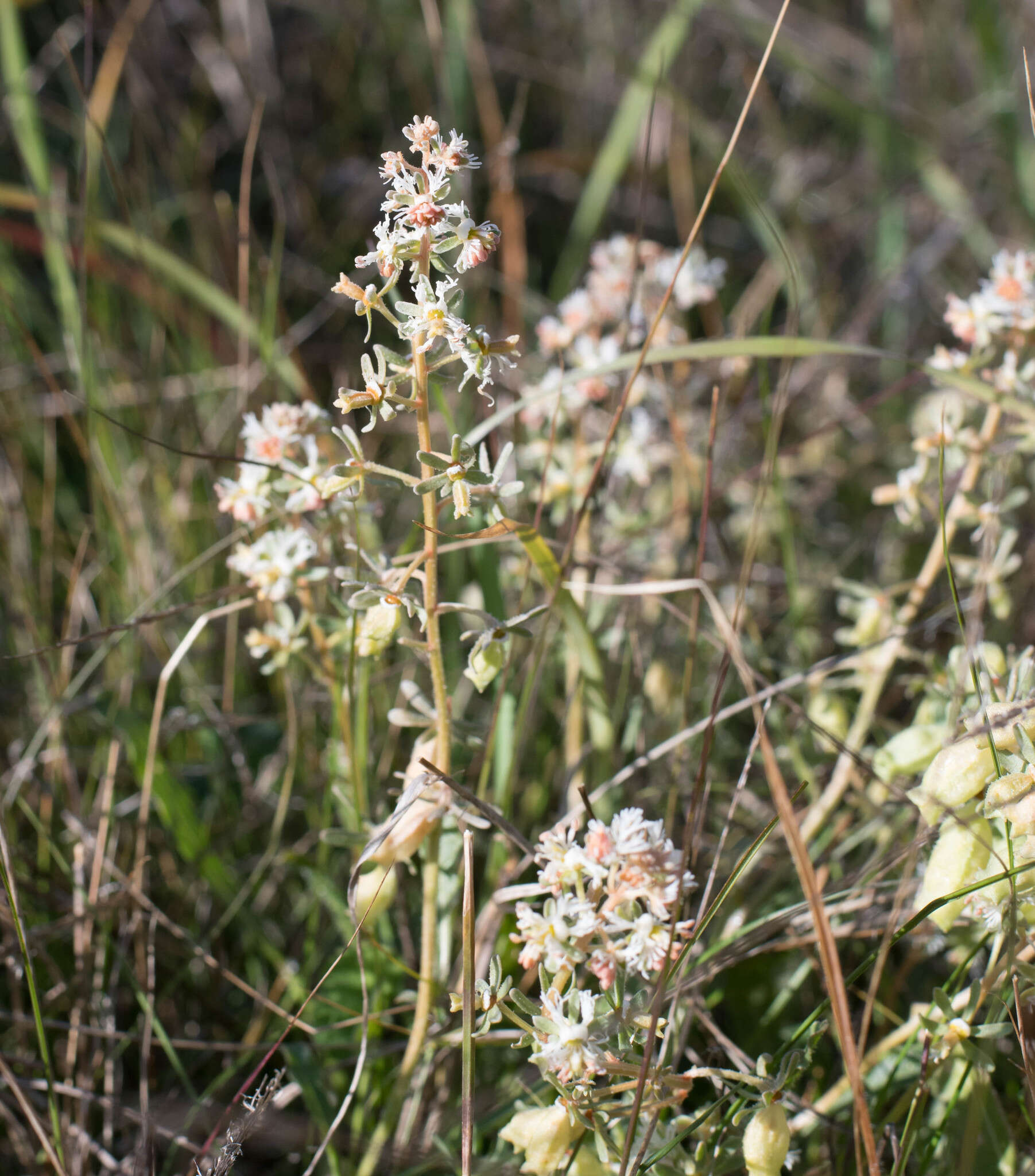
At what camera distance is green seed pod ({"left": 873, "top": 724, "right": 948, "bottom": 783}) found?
61.9 inches

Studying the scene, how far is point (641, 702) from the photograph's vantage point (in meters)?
1.92

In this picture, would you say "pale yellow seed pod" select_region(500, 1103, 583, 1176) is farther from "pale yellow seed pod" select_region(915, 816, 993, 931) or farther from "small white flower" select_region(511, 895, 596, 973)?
"pale yellow seed pod" select_region(915, 816, 993, 931)

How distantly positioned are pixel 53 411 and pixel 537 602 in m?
1.53

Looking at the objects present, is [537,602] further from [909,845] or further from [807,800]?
[909,845]

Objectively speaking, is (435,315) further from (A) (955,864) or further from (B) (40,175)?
(B) (40,175)

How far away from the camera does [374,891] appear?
4.89ft

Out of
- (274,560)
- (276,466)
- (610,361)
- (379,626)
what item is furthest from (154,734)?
(610,361)

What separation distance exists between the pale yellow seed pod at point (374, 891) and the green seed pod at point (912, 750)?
2.58ft

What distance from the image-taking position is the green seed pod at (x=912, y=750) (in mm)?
1573

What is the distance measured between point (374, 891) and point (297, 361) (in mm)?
1931

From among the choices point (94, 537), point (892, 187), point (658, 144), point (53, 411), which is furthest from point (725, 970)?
point (658, 144)

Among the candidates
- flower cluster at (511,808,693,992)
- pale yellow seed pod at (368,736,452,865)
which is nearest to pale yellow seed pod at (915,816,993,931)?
flower cluster at (511,808,693,992)

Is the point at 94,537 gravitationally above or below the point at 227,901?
above

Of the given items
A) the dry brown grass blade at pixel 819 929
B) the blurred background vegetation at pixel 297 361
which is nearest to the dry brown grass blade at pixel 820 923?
the dry brown grass blade at pixel 819 929
